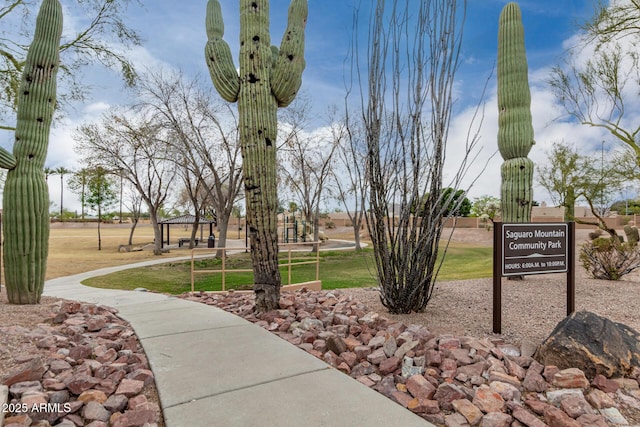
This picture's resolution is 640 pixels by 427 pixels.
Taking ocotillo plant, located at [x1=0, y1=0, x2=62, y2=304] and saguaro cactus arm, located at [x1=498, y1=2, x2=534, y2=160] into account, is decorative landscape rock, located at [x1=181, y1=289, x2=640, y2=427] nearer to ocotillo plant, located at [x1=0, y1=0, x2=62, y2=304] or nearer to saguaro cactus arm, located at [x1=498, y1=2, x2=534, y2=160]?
ocotillo plant, located at [x1=0, y1=0, x2=62, y2=304]

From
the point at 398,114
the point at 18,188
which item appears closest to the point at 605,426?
the point at 398,114

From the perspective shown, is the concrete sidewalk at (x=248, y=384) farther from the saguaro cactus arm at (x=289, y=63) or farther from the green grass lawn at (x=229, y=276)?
the green grass lawn at (x=229, y=276)

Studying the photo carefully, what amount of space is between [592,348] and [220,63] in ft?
17.8

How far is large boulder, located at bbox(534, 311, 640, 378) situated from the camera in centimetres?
296

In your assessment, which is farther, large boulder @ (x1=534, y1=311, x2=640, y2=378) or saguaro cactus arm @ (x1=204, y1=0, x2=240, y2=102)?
saguaro cactus arm @ (x1=204, y1=0, x2=240, y2=102)

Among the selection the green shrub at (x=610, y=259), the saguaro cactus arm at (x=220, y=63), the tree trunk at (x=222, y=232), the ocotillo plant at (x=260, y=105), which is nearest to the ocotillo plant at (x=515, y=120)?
the green shrub at (x=610, y=259)

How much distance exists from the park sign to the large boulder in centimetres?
97

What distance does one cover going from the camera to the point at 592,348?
10.0ft

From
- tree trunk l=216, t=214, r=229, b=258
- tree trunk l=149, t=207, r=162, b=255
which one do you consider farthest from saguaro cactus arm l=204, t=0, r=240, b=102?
tree trunk l=149, t=207, r=162, b=255

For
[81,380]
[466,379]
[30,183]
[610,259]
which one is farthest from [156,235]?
[466,379]

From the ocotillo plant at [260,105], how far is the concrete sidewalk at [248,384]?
3.20 feet

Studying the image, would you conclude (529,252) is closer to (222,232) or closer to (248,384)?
(248,384)

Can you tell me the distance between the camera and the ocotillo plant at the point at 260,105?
197 inches

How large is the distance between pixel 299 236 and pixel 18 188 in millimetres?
25485
